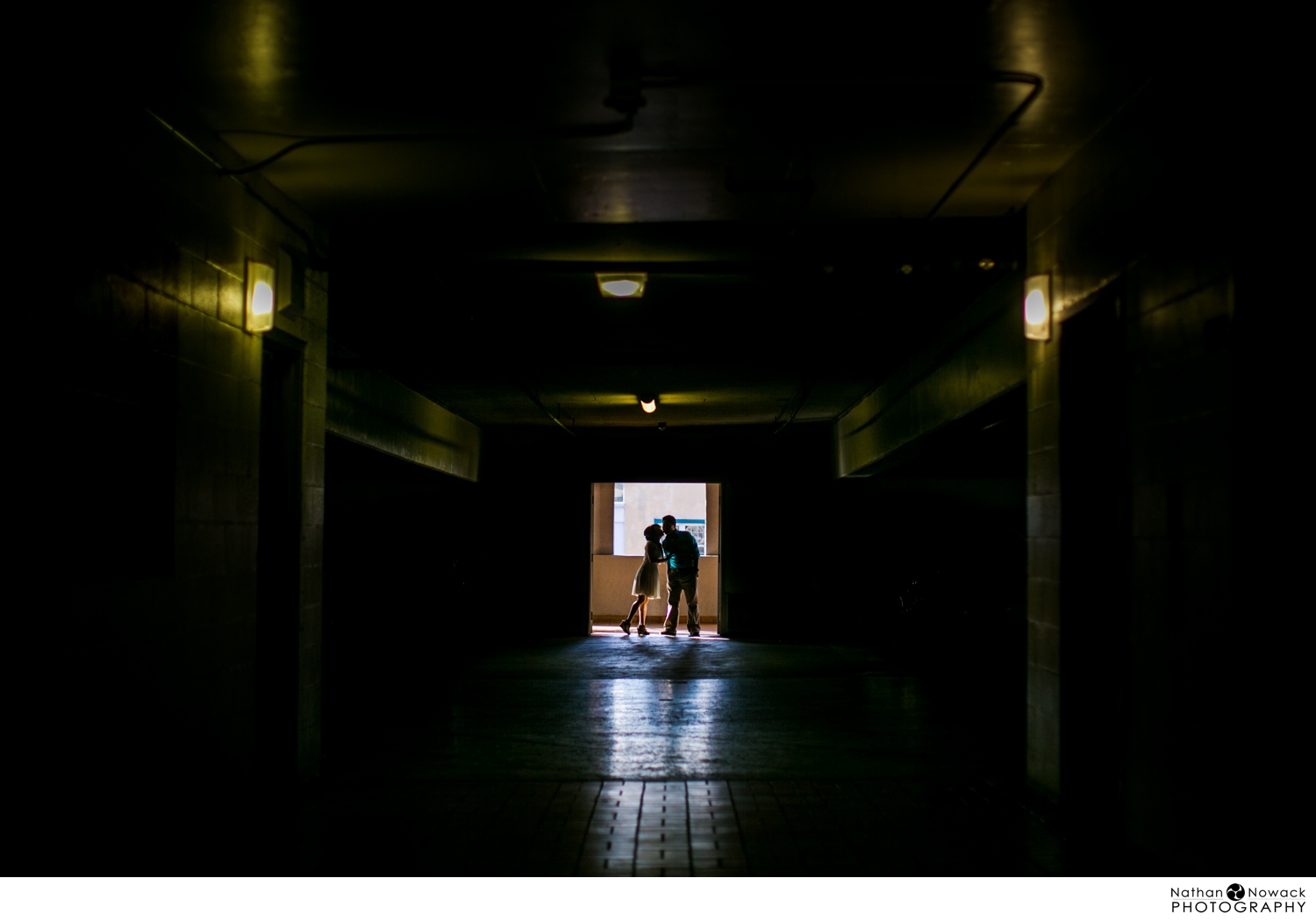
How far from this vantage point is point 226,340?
4.22 meters

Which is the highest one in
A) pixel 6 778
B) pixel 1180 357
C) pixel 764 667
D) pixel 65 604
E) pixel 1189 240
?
pixel 1189 240

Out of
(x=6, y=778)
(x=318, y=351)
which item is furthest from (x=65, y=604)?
(x=318, y=351)

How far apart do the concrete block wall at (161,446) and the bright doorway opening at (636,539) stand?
32.1ft

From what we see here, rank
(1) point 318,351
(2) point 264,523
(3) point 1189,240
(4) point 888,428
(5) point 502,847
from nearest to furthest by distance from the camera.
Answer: (3) point 1189,240 → (5) point 502,847 → (2) point 264,523 → (1) point 318,351 → (4) point 888,428

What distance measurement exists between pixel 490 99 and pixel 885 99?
145 centimetres

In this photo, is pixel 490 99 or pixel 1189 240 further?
pixel 490 99

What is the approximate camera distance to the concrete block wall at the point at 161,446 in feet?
10.3

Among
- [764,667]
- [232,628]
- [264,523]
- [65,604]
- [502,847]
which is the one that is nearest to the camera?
[65,604]

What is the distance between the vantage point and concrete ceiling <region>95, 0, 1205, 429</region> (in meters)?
3.20

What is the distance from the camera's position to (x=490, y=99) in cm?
372

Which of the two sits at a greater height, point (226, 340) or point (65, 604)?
point (226, 340)

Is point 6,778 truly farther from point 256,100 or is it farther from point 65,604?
point 256,100
